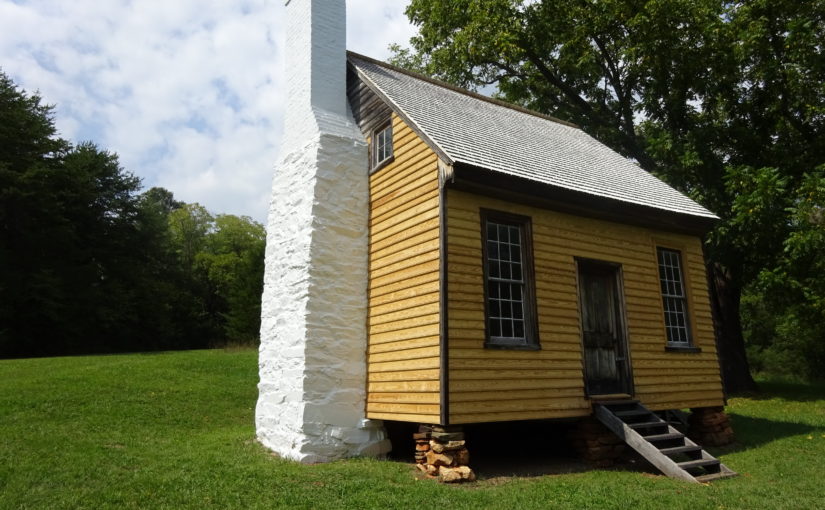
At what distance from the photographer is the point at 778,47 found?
704 inches

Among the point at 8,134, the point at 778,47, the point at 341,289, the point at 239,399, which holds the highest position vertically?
the point at 8,134

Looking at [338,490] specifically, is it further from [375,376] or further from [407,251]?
[407,251]

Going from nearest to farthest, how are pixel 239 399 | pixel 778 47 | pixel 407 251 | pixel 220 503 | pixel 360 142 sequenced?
pixel 220 503, pixel 407 251, pixel 360 142, pixel 239 399, pixel 778 47

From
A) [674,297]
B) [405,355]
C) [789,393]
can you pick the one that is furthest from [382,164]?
[789,393]

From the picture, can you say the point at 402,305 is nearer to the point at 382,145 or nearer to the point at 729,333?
the point at 382,145

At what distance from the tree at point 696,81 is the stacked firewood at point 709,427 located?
656 centimetres

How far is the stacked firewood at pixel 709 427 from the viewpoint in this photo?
1159 centimetres

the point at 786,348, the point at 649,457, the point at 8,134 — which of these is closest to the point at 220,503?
the point at 649,457

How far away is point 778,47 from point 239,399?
18999 mm

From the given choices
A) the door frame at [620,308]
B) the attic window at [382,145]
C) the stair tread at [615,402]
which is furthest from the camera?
the attic window at [382,145]

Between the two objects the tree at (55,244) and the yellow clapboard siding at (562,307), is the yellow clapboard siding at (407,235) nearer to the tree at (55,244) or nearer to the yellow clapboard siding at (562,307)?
the yellow clapboard siding at (562,307)

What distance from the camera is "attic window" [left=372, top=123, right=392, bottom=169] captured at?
35.3ft

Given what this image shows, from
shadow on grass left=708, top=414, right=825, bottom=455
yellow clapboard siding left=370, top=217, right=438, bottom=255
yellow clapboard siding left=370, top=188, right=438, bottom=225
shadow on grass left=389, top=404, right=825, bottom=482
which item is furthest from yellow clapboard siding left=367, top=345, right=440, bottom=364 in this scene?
shadow on grass left=708, top=414, right=825, bottom=455

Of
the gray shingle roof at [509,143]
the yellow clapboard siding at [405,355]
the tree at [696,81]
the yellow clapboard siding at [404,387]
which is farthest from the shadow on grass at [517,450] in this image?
the tree at [696,81]
